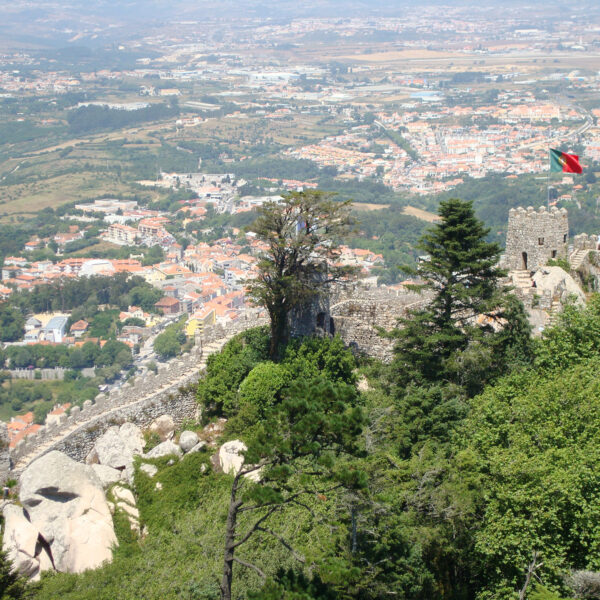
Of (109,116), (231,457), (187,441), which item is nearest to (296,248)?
(187,441)

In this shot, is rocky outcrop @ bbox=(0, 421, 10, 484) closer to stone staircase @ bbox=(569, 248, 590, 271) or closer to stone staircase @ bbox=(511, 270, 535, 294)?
stone staircase @ bbox=(511, 270, 535, 294)

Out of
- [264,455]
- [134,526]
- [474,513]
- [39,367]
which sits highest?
[264,455]

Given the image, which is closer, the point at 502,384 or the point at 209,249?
the point at 502,384

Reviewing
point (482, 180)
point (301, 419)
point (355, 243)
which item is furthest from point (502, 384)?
point (482, 180)

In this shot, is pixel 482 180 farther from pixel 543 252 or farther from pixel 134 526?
pixel 134 526

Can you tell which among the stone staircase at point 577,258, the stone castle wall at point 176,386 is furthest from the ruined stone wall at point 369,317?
the stone staircase at point 577,258

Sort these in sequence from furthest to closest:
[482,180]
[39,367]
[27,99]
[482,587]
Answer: [27,99] → [482,180] → [39,367] → [482,587]

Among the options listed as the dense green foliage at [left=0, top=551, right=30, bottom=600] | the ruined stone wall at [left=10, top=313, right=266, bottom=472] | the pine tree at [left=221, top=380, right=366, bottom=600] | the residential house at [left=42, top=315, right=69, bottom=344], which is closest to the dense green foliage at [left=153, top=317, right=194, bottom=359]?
the residential house at [left=42, top=315, right=69, bottom=344]

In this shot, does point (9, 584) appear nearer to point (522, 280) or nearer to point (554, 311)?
point (554, 311)
